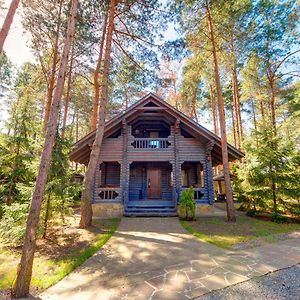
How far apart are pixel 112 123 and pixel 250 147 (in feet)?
27.5

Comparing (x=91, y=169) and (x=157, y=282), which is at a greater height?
(x=91, y=169)

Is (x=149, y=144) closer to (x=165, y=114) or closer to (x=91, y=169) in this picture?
(x=165, y=114)

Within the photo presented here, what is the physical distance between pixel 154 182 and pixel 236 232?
297 inches

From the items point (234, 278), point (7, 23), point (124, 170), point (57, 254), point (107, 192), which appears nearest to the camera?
point (234, 278)

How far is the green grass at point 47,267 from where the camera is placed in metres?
4.25

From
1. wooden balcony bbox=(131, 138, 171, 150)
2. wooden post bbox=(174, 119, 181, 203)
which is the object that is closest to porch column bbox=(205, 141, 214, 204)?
wooden post bbox=(174, 119, 181, 203)

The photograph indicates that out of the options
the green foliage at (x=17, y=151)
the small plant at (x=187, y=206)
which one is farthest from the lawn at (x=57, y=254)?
the small plant at (x=187, y=206)

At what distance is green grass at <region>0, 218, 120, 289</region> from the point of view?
13.9 ft

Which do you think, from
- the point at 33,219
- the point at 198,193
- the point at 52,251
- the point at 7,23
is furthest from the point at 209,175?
the point at 7,23

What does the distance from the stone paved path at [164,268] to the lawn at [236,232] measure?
481mm

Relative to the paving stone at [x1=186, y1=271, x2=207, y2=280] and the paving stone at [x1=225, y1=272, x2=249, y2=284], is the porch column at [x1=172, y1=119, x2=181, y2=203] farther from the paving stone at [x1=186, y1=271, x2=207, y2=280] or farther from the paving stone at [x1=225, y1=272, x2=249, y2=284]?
the paving stone at [x1=225, y1=272, x2=249, y2=284]

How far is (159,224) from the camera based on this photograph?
9203 mm

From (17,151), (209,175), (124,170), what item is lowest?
(209,175)

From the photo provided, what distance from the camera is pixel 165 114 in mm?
12984
